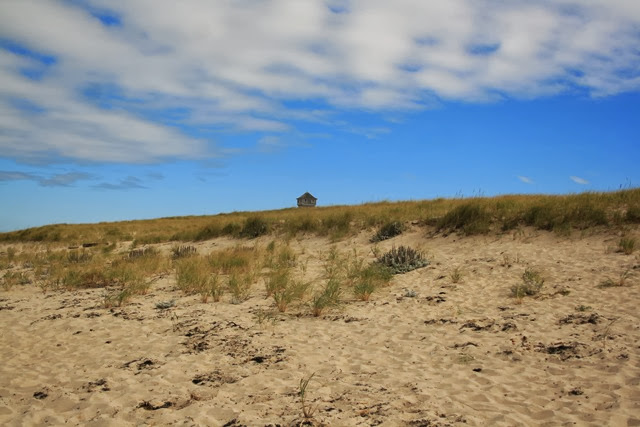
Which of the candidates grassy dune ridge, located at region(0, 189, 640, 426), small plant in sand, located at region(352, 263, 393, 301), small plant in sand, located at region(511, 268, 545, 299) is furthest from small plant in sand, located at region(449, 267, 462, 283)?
small plant in sand, located at region(352, 263, 393, 301)

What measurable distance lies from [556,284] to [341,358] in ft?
19.1

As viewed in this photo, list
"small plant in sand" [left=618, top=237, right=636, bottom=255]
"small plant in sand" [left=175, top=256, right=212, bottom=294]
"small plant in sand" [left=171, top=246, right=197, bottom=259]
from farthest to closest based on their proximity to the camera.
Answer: "small plant in sand" [left=171, top=246, right=197, bottom=259] → "small plant in sand" [left=618, top=237, right=636, bottom=255] → "small plant in sand" [left=175, top=256, right=212, bottom=294]

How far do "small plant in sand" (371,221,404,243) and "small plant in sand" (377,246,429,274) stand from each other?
3.38m

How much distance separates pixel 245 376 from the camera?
231 inches

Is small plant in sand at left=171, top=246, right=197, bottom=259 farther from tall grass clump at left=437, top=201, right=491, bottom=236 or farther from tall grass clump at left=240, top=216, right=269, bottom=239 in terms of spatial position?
tall grass clump at left=437, top=201, right=491, bottom=236

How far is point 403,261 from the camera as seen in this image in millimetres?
12633

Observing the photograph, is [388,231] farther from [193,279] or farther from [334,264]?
[193,279]

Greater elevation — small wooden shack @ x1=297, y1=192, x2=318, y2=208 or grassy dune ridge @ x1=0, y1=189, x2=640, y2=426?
small wooden shack @ x1=297, y1=192, x2=318, y2=208

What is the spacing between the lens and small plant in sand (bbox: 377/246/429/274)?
12148 millimetres

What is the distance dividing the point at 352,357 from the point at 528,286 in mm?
4925

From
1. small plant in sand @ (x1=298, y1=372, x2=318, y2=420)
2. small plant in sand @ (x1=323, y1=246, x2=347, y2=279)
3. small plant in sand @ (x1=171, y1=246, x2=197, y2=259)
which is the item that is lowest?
small plant in sand @ (x1=298, y1=372, x2=318, y2=420)

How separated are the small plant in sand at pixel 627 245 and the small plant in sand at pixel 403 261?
496 centimetres

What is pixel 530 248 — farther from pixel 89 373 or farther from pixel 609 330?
pixel 89 373

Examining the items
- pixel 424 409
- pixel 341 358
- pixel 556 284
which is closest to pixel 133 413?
pixel 341 358
